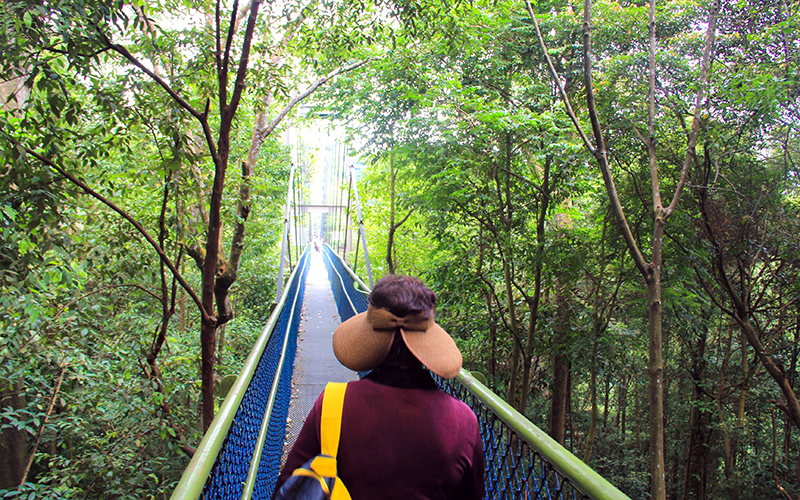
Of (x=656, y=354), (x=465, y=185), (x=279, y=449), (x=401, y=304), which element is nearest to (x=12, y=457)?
(x=279, y=449)

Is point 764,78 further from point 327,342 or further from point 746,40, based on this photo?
point 327,342

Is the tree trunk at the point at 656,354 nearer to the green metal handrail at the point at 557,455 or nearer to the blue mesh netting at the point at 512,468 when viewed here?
the blue mesh netting at the point at 512,468

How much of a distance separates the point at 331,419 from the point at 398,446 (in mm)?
127

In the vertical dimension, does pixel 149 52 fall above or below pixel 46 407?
above

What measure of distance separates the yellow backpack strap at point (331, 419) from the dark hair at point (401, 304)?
108 millimetres

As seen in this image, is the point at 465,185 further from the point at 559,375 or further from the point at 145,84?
the point at 145,84

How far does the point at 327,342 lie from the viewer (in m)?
5.21

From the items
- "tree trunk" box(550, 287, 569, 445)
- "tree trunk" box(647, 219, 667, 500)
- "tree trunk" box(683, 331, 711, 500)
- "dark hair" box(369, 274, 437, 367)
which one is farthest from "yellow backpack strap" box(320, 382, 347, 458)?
"tree trunk" box(683, 331, 711, 500)

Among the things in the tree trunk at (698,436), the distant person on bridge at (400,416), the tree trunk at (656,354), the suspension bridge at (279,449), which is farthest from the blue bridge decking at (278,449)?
the tree trunk at (698,436)

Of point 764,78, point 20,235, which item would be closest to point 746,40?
point 764,78

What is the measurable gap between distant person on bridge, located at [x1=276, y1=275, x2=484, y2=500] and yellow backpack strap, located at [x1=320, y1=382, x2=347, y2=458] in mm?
11

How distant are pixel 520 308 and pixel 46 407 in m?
5.42

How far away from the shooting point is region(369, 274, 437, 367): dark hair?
0.88 meters

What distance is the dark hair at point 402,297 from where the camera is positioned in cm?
88
